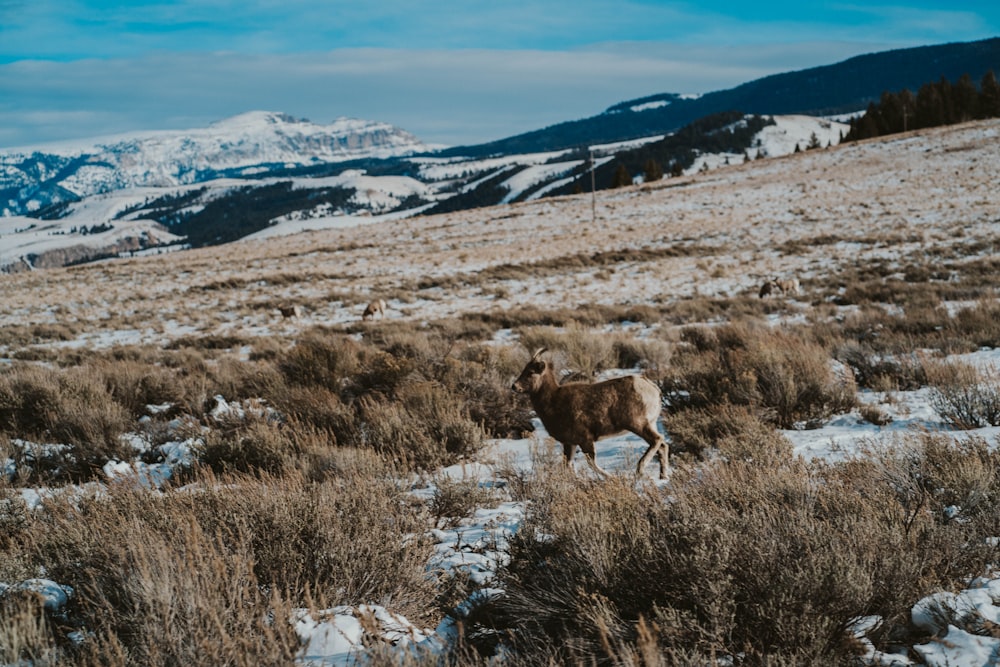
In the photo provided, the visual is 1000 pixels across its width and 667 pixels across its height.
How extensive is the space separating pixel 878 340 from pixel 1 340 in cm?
1977

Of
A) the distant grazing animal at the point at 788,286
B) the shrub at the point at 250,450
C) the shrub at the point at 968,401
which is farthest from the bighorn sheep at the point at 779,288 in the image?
the shrub at the point at 250,450

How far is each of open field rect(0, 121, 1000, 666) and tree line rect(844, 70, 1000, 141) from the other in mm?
67195

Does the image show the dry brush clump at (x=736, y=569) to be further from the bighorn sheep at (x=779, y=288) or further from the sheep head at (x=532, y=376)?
the bighorn sheep at (x=779, y=288)

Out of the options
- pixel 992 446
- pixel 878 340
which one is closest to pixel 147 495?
pixel 992 446

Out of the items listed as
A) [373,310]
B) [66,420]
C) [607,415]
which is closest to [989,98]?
[373,310]

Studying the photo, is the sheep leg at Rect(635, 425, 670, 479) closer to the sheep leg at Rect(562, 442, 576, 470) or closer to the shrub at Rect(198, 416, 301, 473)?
the sheep leg at Rect(562, 442, 576, 470)

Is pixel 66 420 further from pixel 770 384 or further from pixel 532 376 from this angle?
pixel 770 384

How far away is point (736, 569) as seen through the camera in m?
2.24

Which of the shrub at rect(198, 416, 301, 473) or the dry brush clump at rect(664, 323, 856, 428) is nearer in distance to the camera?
the shrub at rect(198, 416, 301, 473)

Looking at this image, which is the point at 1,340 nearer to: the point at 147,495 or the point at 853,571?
the point at 147,495

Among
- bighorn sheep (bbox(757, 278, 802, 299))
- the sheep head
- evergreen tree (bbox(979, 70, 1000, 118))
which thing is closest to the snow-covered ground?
the sheep head

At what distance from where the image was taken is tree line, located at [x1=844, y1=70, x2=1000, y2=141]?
204 feet

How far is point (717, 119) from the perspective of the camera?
152625 millimetres

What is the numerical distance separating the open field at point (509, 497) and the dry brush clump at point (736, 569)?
1 centimetres
